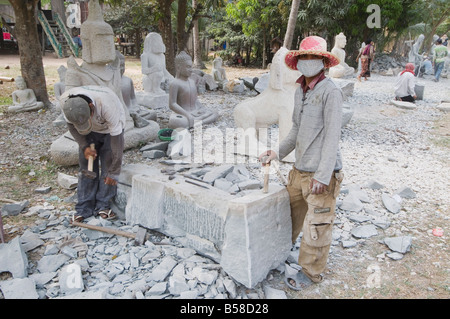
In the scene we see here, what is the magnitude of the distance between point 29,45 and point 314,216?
290 inches

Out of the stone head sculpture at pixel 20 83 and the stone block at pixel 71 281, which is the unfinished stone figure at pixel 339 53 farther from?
the stone block at pixel 71 281

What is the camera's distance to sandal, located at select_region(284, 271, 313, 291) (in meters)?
2.62

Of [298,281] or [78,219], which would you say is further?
[78,219]

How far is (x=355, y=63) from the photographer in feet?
57.1

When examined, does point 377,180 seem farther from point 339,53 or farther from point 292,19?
point 339,53

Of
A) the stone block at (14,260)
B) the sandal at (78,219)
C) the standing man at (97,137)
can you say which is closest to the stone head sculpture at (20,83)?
the standing man at (97,137)

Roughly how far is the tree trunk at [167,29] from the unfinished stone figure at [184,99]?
3.94 meters

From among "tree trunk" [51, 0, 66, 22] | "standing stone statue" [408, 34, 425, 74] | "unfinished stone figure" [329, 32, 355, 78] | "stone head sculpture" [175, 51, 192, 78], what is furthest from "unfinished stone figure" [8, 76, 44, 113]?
"standing stone statue" [408, 34, 425, 74]

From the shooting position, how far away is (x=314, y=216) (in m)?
2.46

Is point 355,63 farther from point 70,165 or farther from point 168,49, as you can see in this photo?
point 70,165

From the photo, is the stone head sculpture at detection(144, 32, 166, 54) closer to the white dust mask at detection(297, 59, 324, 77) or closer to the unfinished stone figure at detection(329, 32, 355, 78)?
the unfinished stone figure at detection(329, 32, 355, 78)

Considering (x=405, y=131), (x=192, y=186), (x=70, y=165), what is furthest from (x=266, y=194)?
(x=405, y=131)

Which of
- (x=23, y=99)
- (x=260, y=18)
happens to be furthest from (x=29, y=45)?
(x=260, y=18)

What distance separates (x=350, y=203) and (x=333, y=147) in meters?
1.74
